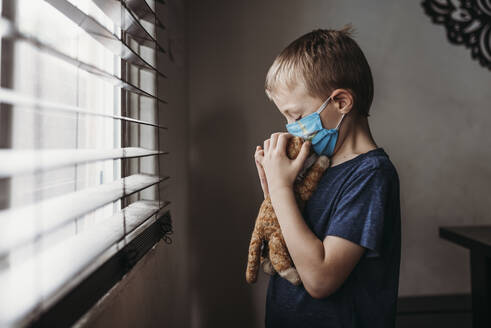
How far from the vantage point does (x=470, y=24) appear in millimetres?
1440

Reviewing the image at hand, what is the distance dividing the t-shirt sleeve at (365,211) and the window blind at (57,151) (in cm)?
41

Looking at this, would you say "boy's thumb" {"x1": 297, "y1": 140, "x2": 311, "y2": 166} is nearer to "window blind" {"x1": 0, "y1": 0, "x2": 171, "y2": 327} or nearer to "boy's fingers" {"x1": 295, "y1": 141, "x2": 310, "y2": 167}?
"boy's fingers" {"x1": 295, "y1": 141, "x2": 310, "y2": 167}

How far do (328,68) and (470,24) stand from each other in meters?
1.22

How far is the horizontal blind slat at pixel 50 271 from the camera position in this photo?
319 mm


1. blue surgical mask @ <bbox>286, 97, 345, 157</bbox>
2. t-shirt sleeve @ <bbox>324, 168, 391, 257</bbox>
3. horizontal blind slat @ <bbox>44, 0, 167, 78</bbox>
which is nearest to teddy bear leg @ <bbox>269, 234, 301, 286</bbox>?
t-shirt sleeve @ <bbox>324, 168, 391, 257</bbox>

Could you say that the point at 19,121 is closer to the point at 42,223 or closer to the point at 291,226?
the point at 42,223

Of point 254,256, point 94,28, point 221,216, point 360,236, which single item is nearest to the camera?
point 94,28

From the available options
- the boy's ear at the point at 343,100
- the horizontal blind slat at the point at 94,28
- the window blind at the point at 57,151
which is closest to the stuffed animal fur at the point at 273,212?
the boy's ear at the point at 343,100

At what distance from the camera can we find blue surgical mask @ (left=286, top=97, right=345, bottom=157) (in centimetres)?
71

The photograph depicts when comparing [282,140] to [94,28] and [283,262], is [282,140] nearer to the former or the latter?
[283,262]

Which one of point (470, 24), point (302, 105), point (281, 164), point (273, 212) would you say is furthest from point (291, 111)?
point (470, 24)

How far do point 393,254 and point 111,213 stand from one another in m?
0.64

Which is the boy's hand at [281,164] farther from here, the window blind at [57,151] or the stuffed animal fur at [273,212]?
the window blind at [57,151]

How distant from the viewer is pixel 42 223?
34 cm
